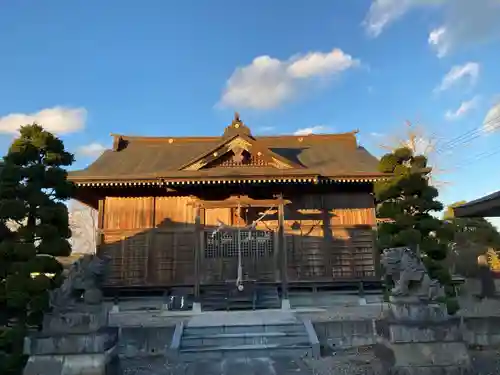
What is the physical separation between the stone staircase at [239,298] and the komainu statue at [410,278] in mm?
6609

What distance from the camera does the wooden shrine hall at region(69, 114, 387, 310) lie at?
47.3ft

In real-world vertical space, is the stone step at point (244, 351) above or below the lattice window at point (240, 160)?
below

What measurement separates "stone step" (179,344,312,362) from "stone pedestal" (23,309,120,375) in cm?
251

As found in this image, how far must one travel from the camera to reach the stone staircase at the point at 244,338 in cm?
947

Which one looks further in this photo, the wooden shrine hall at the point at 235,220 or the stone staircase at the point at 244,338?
the wooden shrine hall at the point at 235,220

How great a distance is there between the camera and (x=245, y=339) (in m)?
10.2

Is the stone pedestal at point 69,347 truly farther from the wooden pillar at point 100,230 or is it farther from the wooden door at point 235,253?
the wooden pillar at point 100,230

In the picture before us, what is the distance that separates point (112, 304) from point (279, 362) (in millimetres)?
8340

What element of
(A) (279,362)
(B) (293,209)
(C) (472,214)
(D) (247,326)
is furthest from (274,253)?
(C) (472,214)

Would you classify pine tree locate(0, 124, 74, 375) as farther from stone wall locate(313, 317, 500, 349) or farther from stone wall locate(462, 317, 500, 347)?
stone wall locate(462, 317, 500, 347)

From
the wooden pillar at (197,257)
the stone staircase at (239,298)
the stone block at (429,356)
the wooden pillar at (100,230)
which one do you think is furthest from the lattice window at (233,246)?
the stone block at (429,356)

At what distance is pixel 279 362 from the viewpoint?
881cm

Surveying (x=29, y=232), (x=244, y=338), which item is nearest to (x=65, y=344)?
(x=29, y=232)

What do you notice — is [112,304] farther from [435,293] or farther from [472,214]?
[472,214]
